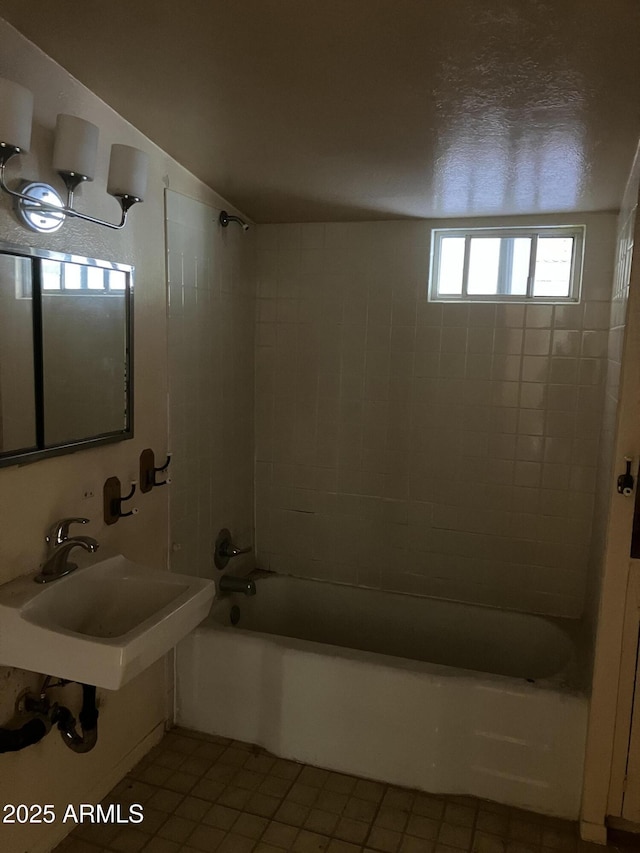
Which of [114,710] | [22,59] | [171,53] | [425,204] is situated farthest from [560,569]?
[22,59]

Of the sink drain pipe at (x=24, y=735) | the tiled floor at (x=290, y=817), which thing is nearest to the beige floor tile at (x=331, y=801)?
the tiled floor at (x=290, y=817)

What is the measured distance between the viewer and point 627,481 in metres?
1.88

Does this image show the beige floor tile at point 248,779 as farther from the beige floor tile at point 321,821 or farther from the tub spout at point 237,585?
the tub spout at point 237,585

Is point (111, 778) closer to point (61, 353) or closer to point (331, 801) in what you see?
point (331, 801)

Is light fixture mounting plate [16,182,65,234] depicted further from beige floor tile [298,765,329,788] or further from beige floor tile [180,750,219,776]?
beige floor tile [298,765,329,788]

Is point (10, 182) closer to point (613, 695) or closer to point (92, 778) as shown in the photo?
point (92, 778)

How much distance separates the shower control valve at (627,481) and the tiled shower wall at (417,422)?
0.83 meters

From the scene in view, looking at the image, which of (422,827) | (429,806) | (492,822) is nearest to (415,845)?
(422,827)

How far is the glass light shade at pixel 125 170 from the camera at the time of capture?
186 cm

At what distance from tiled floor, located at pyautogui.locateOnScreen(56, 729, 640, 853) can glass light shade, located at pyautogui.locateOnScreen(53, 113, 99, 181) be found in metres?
1.97

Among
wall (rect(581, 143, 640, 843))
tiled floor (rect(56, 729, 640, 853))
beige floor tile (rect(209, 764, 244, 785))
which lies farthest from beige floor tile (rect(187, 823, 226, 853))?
wall (rect(581, 143, 640, 843))

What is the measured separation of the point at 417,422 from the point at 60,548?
5.63 ft

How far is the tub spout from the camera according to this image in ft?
8.98

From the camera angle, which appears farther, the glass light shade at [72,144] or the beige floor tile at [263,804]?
the beige floor tile at [263,804]
